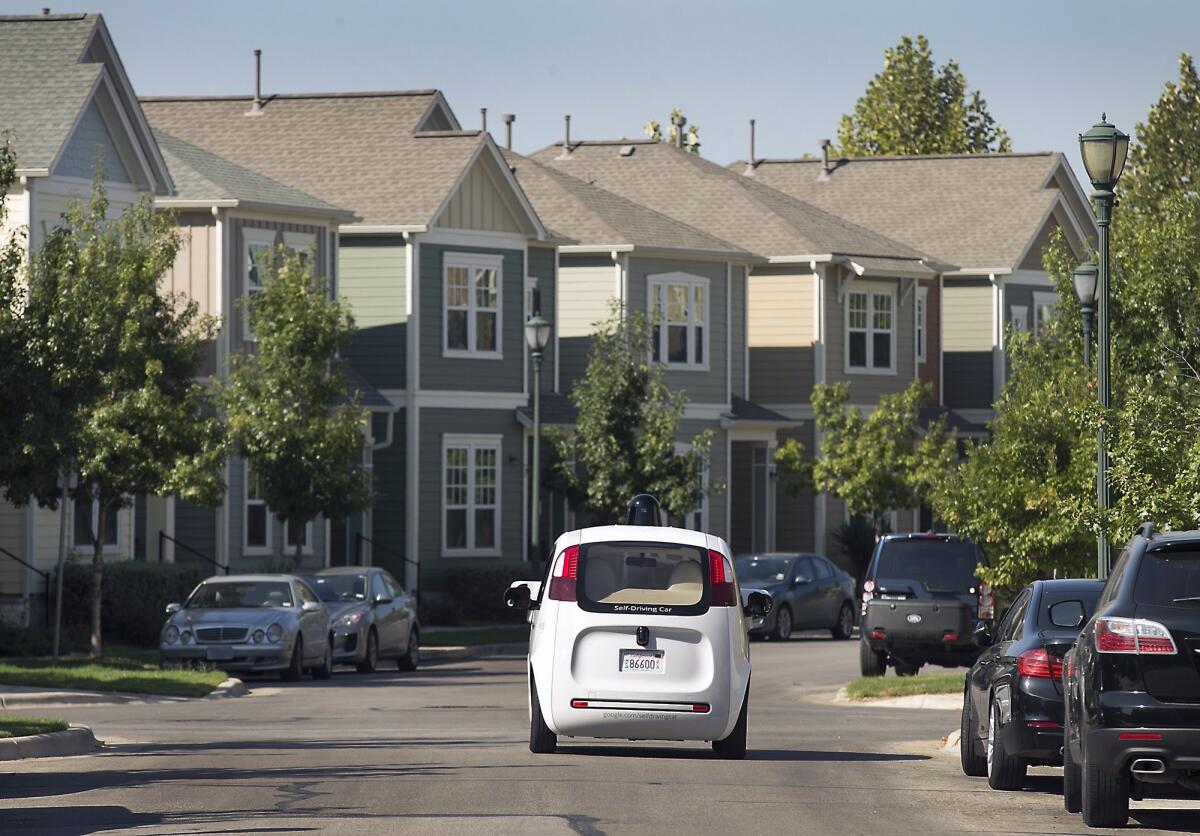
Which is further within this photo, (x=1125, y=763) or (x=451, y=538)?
(x=451, y=538)

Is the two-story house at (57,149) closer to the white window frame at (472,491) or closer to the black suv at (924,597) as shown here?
the white window frame at (472,491)

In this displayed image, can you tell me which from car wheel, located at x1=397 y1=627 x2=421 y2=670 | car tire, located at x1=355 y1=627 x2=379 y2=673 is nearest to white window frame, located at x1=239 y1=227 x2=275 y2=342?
car wheel, located at x1=397 y1=627 x2=421 y2=670

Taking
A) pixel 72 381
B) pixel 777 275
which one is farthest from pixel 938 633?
pixel 777 275

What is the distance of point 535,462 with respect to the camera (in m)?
39.0

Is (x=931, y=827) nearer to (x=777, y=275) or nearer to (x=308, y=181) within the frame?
Result: (x=308, y=181)

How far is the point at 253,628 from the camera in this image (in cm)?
2778

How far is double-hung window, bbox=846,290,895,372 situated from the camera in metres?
52.1

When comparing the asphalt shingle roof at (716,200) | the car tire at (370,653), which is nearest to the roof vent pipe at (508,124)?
the asphalt shingle roof at (716,200)

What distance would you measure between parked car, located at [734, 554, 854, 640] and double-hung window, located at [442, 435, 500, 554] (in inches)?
276

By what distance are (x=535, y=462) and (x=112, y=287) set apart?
1114cm

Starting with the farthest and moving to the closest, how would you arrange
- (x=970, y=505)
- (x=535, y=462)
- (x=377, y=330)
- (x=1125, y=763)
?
(x=377, y=330)
(x=535, y=462)
(x=970, y=505)
(x=1125, y=763)

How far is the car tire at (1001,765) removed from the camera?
15312 millimetres

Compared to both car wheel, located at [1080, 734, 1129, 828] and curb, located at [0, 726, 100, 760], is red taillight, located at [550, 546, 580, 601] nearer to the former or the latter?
curb, located at [0, 726, 100, 760]

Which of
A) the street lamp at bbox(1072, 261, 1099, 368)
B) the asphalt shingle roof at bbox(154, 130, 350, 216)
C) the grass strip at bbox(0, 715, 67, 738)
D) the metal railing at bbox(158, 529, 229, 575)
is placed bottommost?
the grass strip at bbox(0, 715, 67, 738)
